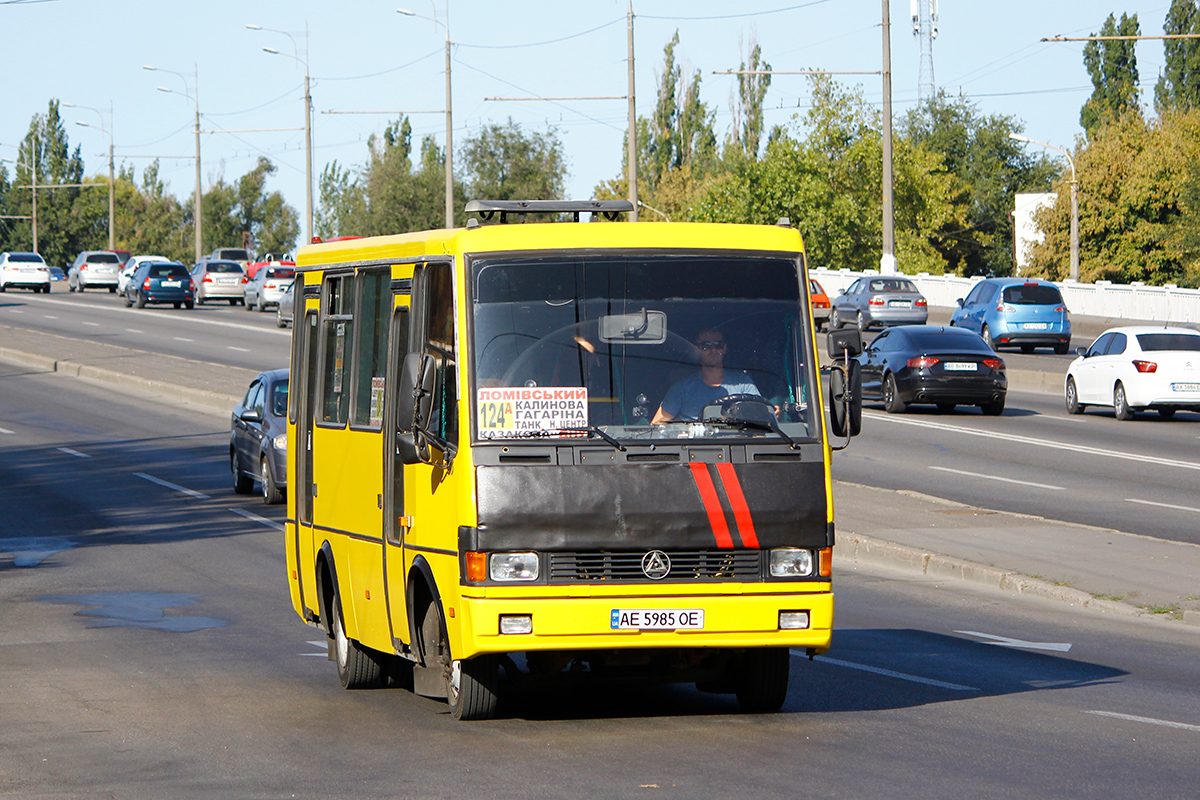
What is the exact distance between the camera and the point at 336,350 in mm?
9859

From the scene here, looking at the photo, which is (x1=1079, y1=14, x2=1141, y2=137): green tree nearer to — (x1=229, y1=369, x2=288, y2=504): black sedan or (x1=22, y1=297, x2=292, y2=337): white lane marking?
(x1=22, y1=297, x2=292, y2=337): white lane marking

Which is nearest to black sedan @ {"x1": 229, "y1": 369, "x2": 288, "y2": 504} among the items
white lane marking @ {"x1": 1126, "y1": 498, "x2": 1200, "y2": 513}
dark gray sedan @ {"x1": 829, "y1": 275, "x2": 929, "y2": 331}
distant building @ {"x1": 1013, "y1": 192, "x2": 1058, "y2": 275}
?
white lane marking @ {"x1": 1126, "y1": 498, "x2": 1200, "y2": 513}

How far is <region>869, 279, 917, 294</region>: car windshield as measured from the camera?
1948 inches

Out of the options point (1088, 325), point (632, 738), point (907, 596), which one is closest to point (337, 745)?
point (632, 738)

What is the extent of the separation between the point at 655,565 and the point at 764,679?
106 cm

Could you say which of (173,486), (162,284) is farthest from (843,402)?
(162,284)

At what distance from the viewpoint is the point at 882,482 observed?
2167 cm

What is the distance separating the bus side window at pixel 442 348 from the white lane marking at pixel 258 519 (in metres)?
10.7

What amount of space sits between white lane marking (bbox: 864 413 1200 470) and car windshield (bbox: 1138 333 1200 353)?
134 inches

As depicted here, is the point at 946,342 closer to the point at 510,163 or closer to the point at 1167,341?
the point at 1167,341

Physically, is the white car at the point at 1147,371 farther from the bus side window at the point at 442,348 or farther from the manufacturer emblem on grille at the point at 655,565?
the manufacturer emblem on grille at the point at 655,565

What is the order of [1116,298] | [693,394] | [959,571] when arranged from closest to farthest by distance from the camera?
1. [693,394]
2. [959,571]
3. [1116,298]

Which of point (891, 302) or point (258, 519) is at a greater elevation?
point (891, 302)

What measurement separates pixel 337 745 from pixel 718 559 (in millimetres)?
1951
